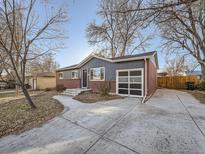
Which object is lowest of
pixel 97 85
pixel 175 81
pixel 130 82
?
pixel 97 85

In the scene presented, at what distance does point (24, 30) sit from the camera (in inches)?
285

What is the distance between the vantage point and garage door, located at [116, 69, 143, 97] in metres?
9.68

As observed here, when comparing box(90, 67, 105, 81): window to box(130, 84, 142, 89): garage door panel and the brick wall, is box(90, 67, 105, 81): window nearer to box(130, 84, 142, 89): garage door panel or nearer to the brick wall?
the brick wall

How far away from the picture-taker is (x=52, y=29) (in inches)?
337

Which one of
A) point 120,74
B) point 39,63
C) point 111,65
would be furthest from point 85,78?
point 39,63

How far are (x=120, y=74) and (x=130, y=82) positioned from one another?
3.77 feet

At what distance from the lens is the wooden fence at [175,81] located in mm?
18047

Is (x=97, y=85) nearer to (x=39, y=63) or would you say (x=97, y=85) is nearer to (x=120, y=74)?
(x=120, y=74)

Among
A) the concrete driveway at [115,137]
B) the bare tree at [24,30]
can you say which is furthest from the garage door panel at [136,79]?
the bare tree at [24,30]

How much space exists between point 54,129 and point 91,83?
8934 mm

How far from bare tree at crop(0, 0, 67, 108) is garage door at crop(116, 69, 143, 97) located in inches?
217

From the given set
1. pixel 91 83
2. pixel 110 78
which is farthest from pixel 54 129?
pixel 91 83

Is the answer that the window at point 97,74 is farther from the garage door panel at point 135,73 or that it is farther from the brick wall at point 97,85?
the garage door panel at point 135,73

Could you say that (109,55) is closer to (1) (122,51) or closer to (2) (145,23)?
(1) (122,51)
